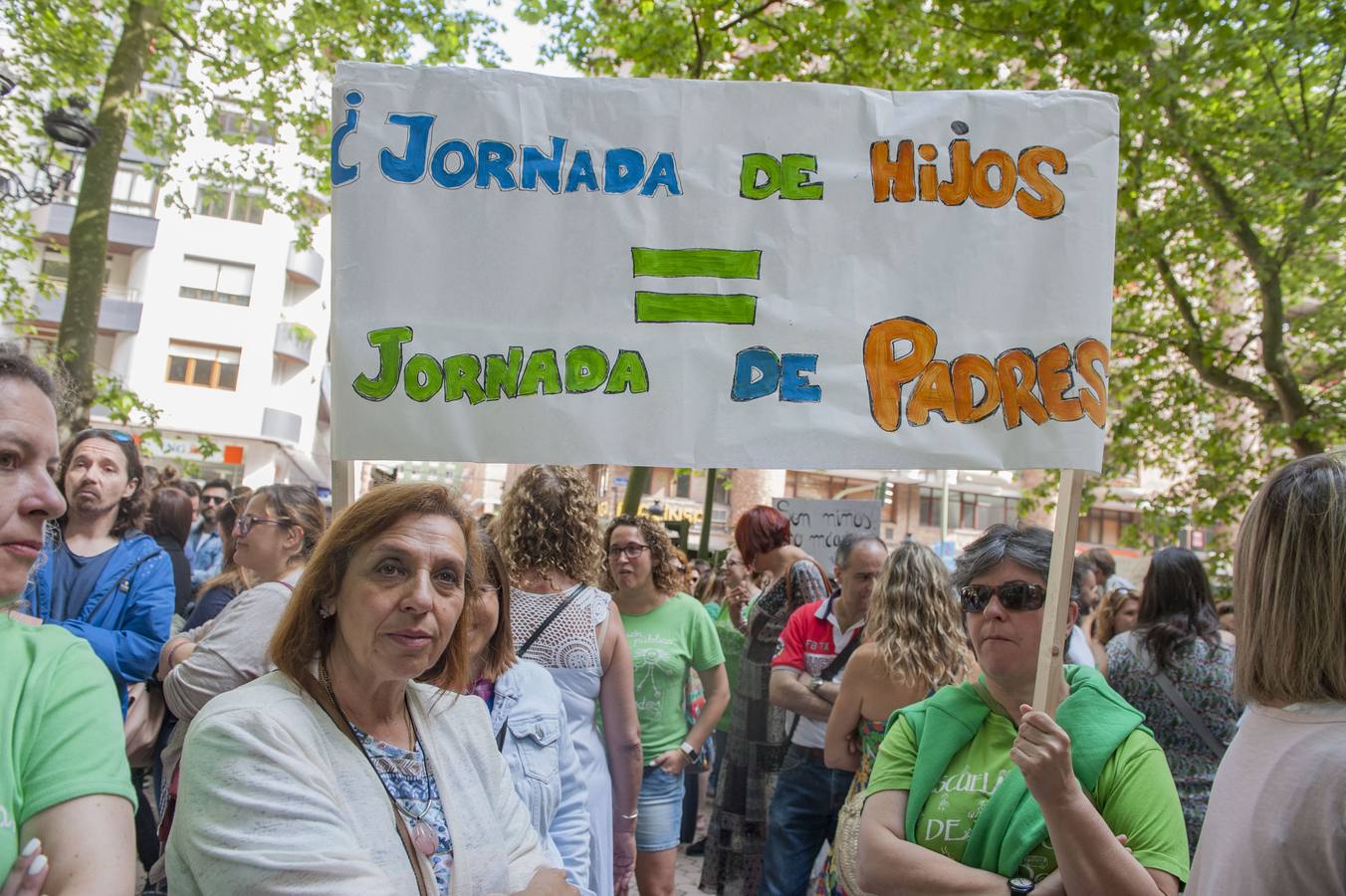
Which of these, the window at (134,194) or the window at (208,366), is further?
the window at (208,366)

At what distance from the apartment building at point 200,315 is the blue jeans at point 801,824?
30.0m

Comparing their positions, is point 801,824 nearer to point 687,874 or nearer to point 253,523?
point 687,874

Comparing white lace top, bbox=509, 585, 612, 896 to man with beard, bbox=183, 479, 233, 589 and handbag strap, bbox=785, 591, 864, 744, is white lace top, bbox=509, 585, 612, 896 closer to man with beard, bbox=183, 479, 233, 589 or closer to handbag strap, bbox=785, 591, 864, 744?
handbag strap, bbox=785, 591, 864, 744

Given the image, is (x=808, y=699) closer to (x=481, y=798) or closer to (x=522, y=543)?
(x=522, y=543)

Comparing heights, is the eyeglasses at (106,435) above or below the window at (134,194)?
below

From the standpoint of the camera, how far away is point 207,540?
372 inches

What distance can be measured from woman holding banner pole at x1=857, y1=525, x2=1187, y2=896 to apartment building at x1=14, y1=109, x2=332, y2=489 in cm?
3188

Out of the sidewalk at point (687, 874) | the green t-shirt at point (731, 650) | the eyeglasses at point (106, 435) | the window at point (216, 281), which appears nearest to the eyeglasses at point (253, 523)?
the eyeglasses at point (106, 435)

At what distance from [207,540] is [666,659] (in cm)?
635

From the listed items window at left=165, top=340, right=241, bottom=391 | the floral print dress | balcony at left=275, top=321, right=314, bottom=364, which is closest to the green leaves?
the floral print dress

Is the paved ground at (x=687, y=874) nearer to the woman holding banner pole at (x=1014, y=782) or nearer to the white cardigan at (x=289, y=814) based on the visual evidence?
the woman holding banner pole at (x=1014, y=782)

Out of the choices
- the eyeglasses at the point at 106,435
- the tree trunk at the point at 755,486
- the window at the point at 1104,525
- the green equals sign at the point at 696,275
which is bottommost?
the eyeglasses at the point at 106,435

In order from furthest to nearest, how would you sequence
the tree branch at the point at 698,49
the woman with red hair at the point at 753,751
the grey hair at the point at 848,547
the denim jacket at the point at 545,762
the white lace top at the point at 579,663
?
1. the tree branch at the point at 698,49
2. the woman with red hair at the point at 753,751
3. the grey hair at the point at 848,547
4. the white lace top at the point at 579,663
5. the denim jacket at the point at 545,762

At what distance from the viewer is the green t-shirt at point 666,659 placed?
4602mm
